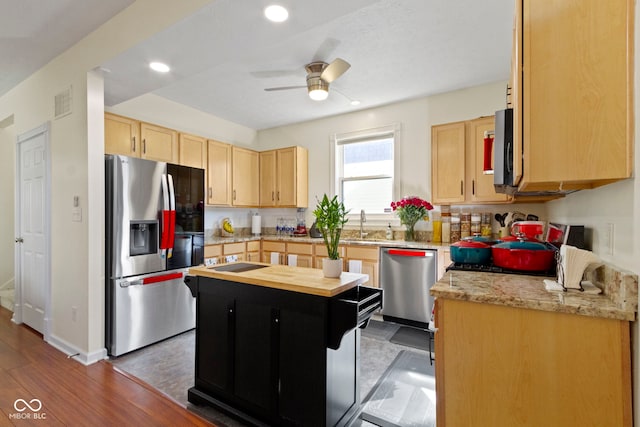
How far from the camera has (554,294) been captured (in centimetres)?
120

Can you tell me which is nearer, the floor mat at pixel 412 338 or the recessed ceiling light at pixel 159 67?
the recessed ceiling light at pixel 159 67

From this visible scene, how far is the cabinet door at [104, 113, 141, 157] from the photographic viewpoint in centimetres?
337

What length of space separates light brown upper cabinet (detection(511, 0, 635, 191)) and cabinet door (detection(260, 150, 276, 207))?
14.0ft

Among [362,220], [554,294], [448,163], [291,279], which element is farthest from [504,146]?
[362,220]

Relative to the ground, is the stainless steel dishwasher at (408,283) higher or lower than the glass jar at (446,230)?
lower

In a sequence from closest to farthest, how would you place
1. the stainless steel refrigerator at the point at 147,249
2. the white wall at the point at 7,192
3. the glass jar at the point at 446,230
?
the stainless steel refrigerator at the point at 147,249 → the glass jar at the point at 446,230 → the white wall at the point at 7,192

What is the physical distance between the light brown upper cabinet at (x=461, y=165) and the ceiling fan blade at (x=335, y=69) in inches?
61.6

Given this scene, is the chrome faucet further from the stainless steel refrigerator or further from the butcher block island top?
the butcher block island top

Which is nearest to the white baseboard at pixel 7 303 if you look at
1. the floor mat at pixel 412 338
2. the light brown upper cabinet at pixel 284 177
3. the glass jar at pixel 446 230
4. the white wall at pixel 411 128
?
the light brown upper cabinet at pixel 284 177

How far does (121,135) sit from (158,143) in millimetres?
436

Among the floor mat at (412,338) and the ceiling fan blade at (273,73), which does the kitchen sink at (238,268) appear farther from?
the ceiling fan blade at (273,73)

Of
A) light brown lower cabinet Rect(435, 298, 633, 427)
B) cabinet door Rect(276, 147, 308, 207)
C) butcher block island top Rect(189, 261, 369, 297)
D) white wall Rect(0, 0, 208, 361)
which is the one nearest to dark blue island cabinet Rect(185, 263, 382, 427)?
butcher block island top Rect(189, 261, 369, 297)

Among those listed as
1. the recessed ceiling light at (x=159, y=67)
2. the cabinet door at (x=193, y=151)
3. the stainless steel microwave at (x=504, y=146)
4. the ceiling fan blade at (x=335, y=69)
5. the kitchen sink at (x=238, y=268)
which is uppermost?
the ceiling fan blade at (x=335, y=69)

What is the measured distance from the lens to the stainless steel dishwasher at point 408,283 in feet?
11.4
